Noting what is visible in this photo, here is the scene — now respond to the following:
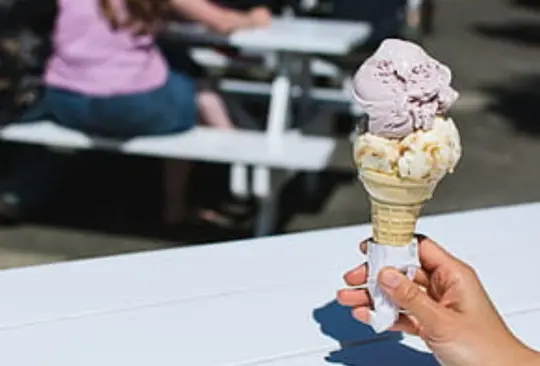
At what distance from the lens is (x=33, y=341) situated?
170 cm

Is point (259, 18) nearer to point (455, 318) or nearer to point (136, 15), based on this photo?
point (136, 15)

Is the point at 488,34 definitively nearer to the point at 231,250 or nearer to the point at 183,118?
the point at 183,118

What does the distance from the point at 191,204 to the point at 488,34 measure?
4.77 meters

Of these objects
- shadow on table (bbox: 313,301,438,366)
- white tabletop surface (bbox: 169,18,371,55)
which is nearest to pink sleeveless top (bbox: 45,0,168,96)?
white tabletop surface (bbox: 169,18,371,55)

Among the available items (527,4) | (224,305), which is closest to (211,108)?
(224,305)

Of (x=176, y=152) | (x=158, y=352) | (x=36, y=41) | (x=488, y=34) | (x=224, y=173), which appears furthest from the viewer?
(x=488, y=34)

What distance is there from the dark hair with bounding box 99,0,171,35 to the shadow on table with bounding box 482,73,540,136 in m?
2.72

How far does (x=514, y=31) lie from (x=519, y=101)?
8.15ft

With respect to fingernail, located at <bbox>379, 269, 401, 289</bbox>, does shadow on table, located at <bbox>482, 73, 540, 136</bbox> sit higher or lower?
lower

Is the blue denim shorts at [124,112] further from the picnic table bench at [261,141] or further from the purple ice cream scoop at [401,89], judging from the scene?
the purple ice cream scoop at [401,89]

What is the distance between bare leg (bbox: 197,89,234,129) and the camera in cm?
437

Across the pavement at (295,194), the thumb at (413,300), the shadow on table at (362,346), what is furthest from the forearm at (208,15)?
the thumb at (413,300)

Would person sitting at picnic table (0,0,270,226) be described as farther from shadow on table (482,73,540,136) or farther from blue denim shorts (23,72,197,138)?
shadow on table (482,73,540,136)

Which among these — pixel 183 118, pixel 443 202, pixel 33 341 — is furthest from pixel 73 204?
pixel 33 341
